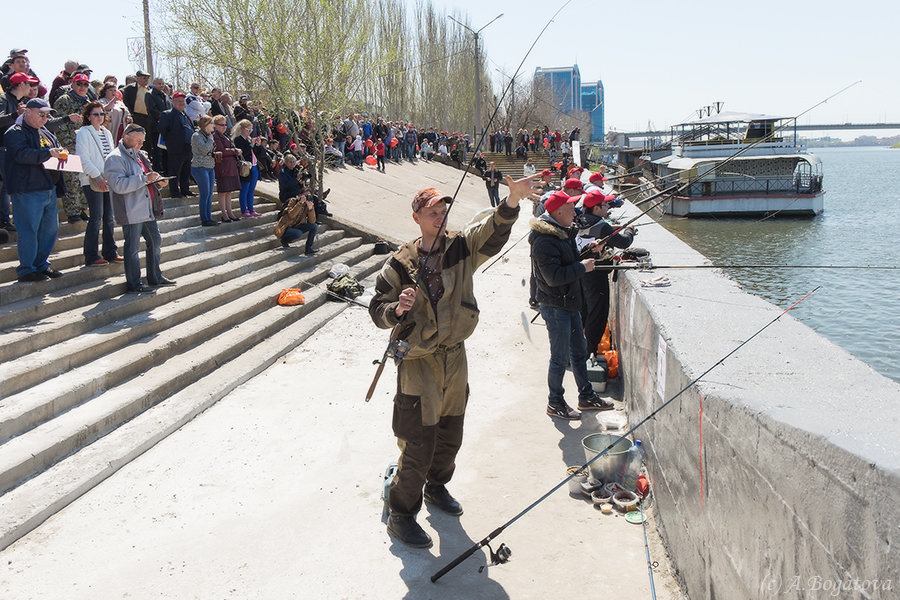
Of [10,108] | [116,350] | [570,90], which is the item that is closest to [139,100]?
[10,108]

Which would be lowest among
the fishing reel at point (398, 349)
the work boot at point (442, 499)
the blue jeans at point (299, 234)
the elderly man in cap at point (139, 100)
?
the work boot at point (442, 499)

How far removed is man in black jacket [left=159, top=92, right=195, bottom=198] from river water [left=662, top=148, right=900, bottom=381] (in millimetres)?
8673

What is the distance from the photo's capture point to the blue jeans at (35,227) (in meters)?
6.87

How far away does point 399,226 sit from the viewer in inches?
663

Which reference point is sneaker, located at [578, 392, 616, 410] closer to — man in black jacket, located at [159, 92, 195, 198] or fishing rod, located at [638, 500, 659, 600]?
fishing rod, located at [638, 500, 659, 600]

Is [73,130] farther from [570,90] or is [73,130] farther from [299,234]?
[570,90]

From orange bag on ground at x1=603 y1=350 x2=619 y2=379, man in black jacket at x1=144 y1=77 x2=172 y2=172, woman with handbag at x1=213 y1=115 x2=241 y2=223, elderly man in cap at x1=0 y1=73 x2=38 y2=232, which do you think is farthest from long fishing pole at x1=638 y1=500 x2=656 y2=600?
man in black jacket at x1=144 y1=77 x2=172 y2=172

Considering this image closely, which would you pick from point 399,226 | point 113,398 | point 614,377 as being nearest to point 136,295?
point 113,398

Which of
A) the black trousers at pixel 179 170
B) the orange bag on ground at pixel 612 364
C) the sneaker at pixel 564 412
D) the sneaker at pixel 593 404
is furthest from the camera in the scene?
the black trousers at pixel 179 170

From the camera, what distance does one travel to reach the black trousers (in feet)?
36.6

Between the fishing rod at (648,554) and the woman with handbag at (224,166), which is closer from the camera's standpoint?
the fishing rod at (648,554)

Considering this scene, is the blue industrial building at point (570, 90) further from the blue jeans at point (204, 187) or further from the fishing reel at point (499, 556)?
the fishing reel at point (499, 556)

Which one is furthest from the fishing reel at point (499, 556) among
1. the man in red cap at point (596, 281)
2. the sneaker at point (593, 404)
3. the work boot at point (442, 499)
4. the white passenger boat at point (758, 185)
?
the white passenger boat at point (758, 185)

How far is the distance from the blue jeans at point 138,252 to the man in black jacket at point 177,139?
3.42m
